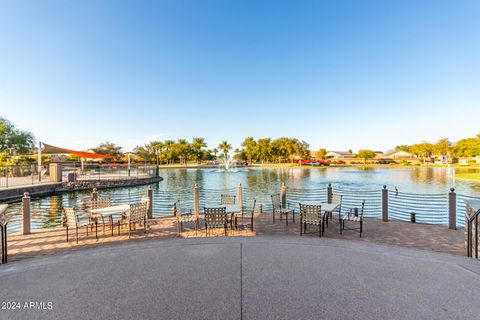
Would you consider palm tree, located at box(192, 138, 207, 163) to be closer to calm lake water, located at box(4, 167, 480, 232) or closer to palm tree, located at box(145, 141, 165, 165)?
palm tree, located at box(145, 141, 165, 165)

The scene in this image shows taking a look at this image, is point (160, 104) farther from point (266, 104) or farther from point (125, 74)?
point (266, 104)

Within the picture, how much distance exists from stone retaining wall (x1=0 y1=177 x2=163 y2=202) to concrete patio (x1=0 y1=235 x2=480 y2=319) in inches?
679

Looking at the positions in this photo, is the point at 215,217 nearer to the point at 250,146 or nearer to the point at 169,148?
the point at 169,148

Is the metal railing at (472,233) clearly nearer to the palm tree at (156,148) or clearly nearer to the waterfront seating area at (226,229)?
the waterfront seating area at (226,229)

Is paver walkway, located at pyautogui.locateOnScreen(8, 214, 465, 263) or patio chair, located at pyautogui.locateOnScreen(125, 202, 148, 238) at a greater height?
patio chair, located at pyautogui.locateOnScreen(125, 202, 148, 238)

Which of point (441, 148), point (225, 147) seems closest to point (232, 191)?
point (225, 147)

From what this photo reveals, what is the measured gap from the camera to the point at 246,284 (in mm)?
3285

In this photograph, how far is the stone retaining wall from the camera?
16.4 metres

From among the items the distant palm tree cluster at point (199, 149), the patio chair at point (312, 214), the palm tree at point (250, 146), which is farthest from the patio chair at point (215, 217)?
the palm tree at point (250, 146)

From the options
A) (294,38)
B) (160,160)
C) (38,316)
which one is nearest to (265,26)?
(294,38)

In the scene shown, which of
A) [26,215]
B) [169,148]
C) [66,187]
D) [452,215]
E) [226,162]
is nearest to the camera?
[452,215]

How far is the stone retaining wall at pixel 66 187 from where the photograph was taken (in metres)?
16.4

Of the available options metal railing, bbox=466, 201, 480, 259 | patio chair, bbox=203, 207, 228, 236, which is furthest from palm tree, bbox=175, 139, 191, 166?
metal railing, bbox=466, 201, 480, 259

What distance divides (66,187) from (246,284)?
81.6 feet
